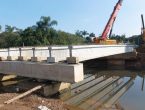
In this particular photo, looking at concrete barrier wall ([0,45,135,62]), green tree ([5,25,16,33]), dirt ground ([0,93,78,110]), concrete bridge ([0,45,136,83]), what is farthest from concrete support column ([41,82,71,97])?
green tree ([5,25,16,33])

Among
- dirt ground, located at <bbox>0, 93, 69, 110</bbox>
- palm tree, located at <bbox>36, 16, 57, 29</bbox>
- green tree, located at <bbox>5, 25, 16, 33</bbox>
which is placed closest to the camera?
dirt ground, located at <bbox>0, 93, 69, 110</bbox>

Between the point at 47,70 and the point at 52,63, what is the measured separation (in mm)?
553

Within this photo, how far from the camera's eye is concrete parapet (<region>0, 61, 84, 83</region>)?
1465cm

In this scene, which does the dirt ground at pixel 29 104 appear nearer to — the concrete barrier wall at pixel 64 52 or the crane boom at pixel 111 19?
the concrete barrier wall at pixel 64 52

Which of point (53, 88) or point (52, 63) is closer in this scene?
point (52, 63)

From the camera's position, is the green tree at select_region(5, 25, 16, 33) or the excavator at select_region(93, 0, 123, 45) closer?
the excavator at select_region(93, 0, 123, 45)

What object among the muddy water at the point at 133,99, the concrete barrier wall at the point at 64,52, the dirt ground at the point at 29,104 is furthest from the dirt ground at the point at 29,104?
the muddy water at the point at 133,99

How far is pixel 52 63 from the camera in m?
15.9

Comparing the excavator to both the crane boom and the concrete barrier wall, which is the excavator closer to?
the crane boom

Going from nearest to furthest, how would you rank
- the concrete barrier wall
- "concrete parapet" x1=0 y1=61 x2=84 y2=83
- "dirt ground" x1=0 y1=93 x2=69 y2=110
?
"dirt ground" x1=0 y1=93 x2=69 y2=110
"concrete parapet" x1=0 y1=61 x2=84 y2=83
the concrete barrier wall

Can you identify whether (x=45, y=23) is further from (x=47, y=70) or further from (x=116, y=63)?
(x=47, y=70)

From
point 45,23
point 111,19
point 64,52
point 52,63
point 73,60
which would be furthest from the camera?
point 45,23

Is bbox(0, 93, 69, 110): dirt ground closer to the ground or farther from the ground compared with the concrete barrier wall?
closer to the ground

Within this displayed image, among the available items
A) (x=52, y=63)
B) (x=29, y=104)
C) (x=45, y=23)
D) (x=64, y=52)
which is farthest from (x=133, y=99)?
(x=45, y=23)
